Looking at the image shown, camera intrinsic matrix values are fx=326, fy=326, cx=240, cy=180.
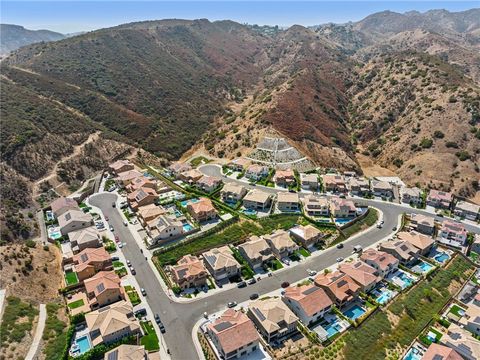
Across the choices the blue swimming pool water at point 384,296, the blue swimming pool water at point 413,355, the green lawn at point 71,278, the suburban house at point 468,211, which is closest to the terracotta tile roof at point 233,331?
the blue swimming pool water at point 413,355

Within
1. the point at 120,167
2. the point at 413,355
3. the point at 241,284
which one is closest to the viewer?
the point at 413,355

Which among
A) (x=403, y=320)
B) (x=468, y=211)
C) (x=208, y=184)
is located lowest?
(x=403, y=320)

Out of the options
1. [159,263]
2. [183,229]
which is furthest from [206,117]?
[159,263]

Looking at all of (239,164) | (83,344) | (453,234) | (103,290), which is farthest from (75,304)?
(453,234)

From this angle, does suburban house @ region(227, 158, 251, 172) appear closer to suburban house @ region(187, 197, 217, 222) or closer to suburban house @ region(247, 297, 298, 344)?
suburban house @ region(187, 197, 217, 222)

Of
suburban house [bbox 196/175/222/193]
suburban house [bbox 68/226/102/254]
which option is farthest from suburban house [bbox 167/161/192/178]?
suburban house [bbox 68/226/102/254]

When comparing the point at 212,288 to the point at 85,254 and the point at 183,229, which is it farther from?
the point at 85,254

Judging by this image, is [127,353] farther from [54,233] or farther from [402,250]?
[402,250]
